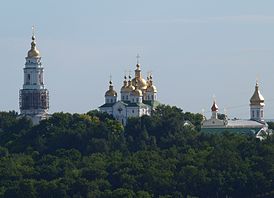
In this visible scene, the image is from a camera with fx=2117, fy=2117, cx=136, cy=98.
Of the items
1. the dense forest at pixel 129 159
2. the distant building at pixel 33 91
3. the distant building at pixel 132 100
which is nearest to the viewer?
the dense forest at pixel 129 159

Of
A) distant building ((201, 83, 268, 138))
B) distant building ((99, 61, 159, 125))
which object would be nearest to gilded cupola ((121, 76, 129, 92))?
distant building ((99, 61, 159, 125))

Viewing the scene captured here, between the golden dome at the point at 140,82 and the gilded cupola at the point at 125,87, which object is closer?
the gilded cupola at the point at 125,87

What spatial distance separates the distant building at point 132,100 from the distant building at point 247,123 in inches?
135

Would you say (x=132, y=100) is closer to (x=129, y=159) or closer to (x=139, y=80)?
(x=139, y=80)

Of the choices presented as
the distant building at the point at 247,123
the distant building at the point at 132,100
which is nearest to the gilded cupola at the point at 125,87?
the distant building at the point at 132,100

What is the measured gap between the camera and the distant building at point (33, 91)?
12506 cm

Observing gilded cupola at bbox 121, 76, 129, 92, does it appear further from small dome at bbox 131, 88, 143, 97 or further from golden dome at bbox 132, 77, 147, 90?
small dome at bbox 131, 88, 143, 97

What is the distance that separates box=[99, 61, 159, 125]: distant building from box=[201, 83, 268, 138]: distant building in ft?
11.3

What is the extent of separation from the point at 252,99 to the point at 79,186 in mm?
30059

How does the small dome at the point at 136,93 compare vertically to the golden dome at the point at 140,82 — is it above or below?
below

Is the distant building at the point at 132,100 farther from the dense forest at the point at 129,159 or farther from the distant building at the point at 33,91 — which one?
the distant building at the point at 33,91

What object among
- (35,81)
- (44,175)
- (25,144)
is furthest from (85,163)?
(35,81)

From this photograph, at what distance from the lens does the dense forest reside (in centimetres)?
9712

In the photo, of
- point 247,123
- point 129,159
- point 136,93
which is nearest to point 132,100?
point 136,93
